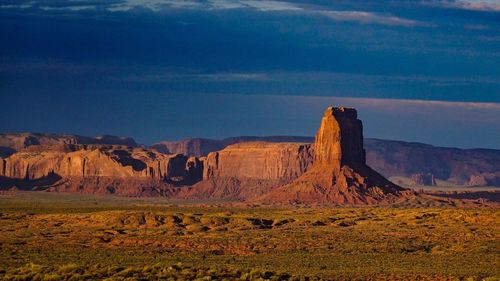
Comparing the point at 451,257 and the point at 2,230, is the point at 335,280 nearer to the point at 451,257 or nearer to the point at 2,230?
the point at 451,257

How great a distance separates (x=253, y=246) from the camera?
9481cm

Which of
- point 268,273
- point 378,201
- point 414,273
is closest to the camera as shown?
point 268,273

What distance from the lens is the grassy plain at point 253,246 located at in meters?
66.1

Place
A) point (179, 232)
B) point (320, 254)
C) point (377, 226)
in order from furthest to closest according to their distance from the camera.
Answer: point (377, 226) → point (179, 232) → point (320, 254)

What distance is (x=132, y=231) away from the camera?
11350 cm

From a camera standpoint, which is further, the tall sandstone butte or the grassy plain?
the tall sandstone butte

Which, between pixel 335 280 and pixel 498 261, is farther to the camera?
pixel 498 261

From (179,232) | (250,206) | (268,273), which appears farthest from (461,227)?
(250,206)

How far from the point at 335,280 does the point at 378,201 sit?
118233 millimetres

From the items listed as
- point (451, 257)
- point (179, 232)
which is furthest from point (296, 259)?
point (179, 232)

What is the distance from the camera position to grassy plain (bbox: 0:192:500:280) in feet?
217

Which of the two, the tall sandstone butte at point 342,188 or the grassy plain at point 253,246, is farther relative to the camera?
the tall sandstone butte at point 342,188

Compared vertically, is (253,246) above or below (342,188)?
below

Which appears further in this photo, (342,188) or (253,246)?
(342,188)
